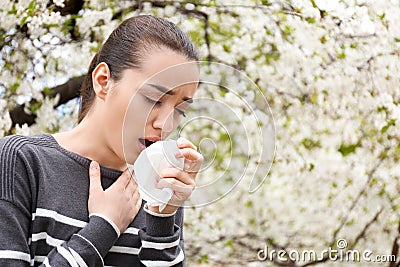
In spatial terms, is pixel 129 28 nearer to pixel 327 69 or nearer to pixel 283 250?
pixel 327 69

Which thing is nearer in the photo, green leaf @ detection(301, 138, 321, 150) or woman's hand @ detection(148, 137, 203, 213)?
woman's hand @ detection(148, 137, 203, 213)

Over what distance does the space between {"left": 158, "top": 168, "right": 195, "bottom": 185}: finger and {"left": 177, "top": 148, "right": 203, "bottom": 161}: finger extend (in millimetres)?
20

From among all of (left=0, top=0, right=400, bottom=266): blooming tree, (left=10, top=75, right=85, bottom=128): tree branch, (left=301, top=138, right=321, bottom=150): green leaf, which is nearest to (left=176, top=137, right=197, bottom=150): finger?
(left=0, top=0, right=400, bottom=266): blooming tree

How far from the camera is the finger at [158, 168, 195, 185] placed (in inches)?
32.2

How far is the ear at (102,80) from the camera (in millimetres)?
899

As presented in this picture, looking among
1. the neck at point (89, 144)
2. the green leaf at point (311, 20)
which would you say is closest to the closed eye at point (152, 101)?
the neck at point (89, 144)

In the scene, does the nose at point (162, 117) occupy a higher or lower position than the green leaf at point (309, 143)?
higher

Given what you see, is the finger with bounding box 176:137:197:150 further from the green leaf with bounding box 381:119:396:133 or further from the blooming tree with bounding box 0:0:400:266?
the green leaf with bounding box 381:119:396:133

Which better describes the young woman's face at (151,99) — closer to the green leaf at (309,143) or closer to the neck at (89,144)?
the neck at (89,144)

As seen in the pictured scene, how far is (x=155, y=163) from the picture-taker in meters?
0.82

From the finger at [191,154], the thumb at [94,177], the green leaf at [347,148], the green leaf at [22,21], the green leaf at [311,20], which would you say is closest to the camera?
the finger at [191,154]

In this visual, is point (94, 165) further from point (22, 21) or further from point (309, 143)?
point (309, 143)

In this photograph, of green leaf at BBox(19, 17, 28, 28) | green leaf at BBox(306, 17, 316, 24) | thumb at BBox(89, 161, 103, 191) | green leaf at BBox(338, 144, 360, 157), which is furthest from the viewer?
green leaf at BBox(338, 144, 360, 157)

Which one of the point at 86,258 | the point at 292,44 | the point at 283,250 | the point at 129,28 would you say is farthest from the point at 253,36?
the point at 86,258
